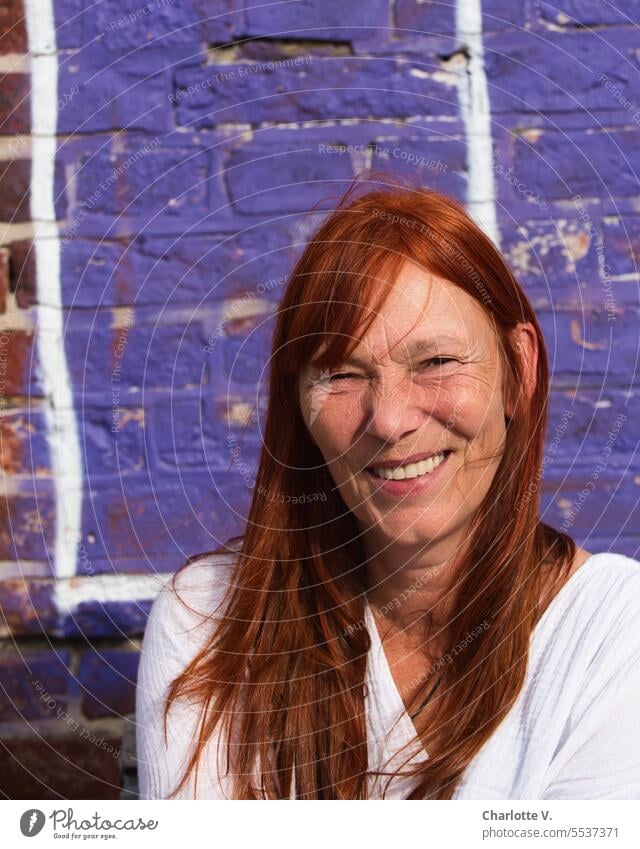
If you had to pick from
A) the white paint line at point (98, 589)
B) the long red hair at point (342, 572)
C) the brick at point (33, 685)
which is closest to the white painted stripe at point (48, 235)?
the white paint line at point (98, 589)

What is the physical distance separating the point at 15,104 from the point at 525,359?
0.70 metres

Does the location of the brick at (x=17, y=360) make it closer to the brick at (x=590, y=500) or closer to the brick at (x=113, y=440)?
the brick at (x=113, y=440)

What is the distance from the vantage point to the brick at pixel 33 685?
134 cm

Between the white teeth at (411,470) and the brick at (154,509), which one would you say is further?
the brick at (154,509)

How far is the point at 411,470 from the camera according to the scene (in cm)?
93

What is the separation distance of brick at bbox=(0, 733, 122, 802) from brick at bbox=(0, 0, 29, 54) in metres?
0.86

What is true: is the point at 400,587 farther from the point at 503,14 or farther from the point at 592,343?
the point at 503,14

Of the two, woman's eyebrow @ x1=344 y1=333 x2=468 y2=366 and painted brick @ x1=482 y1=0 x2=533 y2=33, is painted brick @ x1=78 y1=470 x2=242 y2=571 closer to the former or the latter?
woman's eyebrow @ x1=344 y1=333 x2=468 y2=366

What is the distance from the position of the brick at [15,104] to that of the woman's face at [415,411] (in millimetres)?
569

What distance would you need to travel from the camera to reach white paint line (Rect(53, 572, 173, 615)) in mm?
1321

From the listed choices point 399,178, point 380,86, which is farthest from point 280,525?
point 380,86

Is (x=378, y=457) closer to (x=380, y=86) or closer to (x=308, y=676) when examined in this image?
(x=308, y=676)

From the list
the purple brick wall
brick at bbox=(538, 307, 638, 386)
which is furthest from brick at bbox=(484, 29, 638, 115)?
brick at bbox=(538, 307, 638, 386)

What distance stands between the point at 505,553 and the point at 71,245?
0.65 metres
